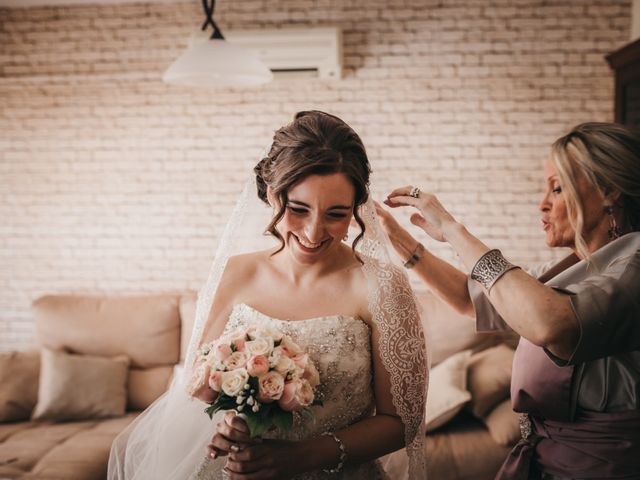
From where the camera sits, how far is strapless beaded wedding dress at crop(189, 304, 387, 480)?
1682 millimetres

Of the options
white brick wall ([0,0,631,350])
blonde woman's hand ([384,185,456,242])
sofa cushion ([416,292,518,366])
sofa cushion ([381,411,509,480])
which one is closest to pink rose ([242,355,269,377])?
blonde woman's hand ([384,185,456,242])

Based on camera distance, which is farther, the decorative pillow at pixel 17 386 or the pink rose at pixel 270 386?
the decorative pillow at pixel 17 386

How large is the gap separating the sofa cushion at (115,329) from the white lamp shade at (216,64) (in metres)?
1.74

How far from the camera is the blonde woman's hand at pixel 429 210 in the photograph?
1694 millimetres

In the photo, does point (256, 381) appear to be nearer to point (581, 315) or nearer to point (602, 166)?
point (581, 315)

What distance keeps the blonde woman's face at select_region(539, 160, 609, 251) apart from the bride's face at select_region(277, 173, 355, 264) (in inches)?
21.4

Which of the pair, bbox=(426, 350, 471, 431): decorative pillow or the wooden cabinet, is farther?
the wooden cabinet

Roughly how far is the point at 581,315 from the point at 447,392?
214 centimetres

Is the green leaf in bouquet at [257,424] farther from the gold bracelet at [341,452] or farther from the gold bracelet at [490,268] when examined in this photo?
the gold bracelet at [490,268]

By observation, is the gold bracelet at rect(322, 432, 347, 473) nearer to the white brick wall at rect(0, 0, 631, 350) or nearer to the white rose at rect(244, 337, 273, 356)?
the white rose at rect(244, 337, 273, 356)

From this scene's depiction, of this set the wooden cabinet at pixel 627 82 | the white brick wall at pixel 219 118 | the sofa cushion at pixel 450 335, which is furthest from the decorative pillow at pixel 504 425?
the wooden cabinet at pixel 627 82

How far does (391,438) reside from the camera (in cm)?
167

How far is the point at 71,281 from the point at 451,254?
2.82 metres

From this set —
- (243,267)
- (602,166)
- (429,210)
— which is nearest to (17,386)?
(243,267)
